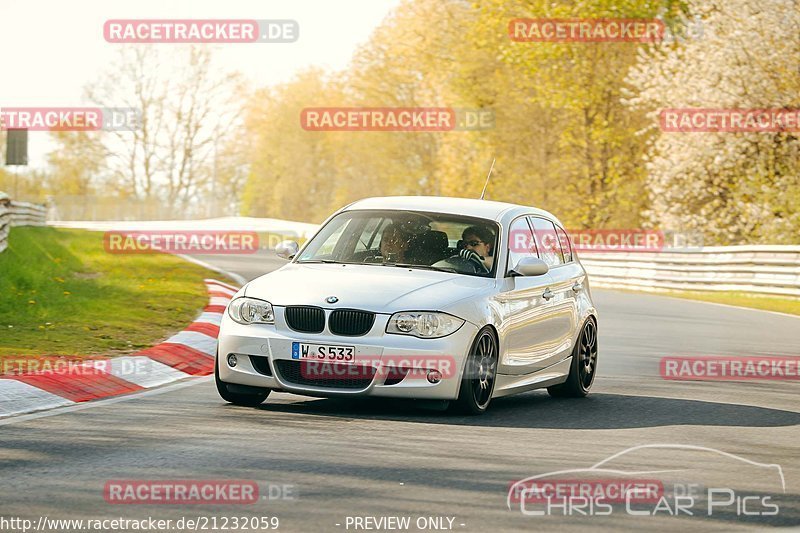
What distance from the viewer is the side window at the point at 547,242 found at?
1183 cm

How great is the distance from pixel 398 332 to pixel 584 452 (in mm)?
1751

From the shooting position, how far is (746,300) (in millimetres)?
28719

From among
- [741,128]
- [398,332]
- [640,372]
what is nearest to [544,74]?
[741,128]

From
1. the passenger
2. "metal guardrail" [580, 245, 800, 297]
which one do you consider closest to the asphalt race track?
the passenger

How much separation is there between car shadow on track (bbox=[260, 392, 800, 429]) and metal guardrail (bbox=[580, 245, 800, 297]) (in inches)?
683

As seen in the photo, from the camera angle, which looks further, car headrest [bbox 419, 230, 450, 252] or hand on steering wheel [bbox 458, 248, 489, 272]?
car headrest [bbox 419, 230, 450, 252]

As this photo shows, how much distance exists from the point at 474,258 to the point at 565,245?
1.93 meters

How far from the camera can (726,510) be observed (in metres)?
6.73

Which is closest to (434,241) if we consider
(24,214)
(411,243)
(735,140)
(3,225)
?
(411,243)

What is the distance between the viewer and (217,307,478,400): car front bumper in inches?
376

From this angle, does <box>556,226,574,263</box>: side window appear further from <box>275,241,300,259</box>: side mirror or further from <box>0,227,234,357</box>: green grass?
<box>0,227,234,357</box>: green grass

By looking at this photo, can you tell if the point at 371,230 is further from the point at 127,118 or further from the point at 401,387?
the point at 127,118

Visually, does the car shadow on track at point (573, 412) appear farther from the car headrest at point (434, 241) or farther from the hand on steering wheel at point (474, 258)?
the car headrest at point (434, 241)

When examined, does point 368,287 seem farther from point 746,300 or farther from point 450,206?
point 746,300
